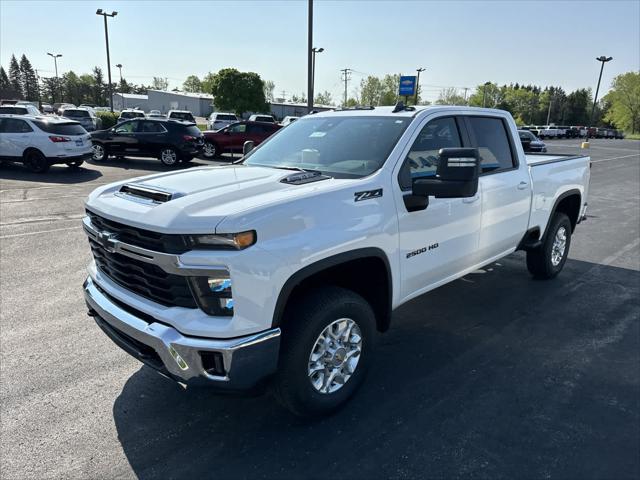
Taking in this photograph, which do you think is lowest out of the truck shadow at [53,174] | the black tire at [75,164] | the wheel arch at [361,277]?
the truck shadow at [53,174]

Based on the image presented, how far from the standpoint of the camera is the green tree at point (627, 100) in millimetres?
92188

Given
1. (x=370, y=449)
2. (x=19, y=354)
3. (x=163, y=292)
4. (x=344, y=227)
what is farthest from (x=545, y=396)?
(x=19, y=354)

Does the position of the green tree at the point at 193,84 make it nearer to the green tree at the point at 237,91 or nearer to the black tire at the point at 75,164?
the green tree at the point at 237,91

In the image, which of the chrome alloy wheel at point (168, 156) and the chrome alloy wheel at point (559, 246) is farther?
the chrome alloy wheel at point (168, 156)

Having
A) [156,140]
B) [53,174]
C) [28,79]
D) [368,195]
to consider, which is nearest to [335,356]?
[368,195]

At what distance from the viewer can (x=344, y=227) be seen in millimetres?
2824

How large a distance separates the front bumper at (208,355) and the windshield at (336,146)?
53.7 inches

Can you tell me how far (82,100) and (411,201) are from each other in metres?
135

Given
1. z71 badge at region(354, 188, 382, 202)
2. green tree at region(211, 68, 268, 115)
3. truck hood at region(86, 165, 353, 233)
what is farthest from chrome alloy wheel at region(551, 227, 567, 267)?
green tree at region(211, 68, 268, 115)

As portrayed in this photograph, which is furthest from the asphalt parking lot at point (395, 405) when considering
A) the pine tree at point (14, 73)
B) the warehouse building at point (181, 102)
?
the pine tree at point (14, 73)

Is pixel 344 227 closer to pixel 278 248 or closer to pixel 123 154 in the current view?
pixel 278 248

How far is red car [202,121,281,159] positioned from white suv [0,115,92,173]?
6.08 meters

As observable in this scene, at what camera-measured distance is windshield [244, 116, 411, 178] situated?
338 cm

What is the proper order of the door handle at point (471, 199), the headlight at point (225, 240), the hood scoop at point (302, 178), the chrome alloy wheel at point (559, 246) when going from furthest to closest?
the chrome alloy wheel at point (559, 246) < the door handle at point (471, 199) < the hood scoop at point (302, 178) < the headlight at point (225, 240)
